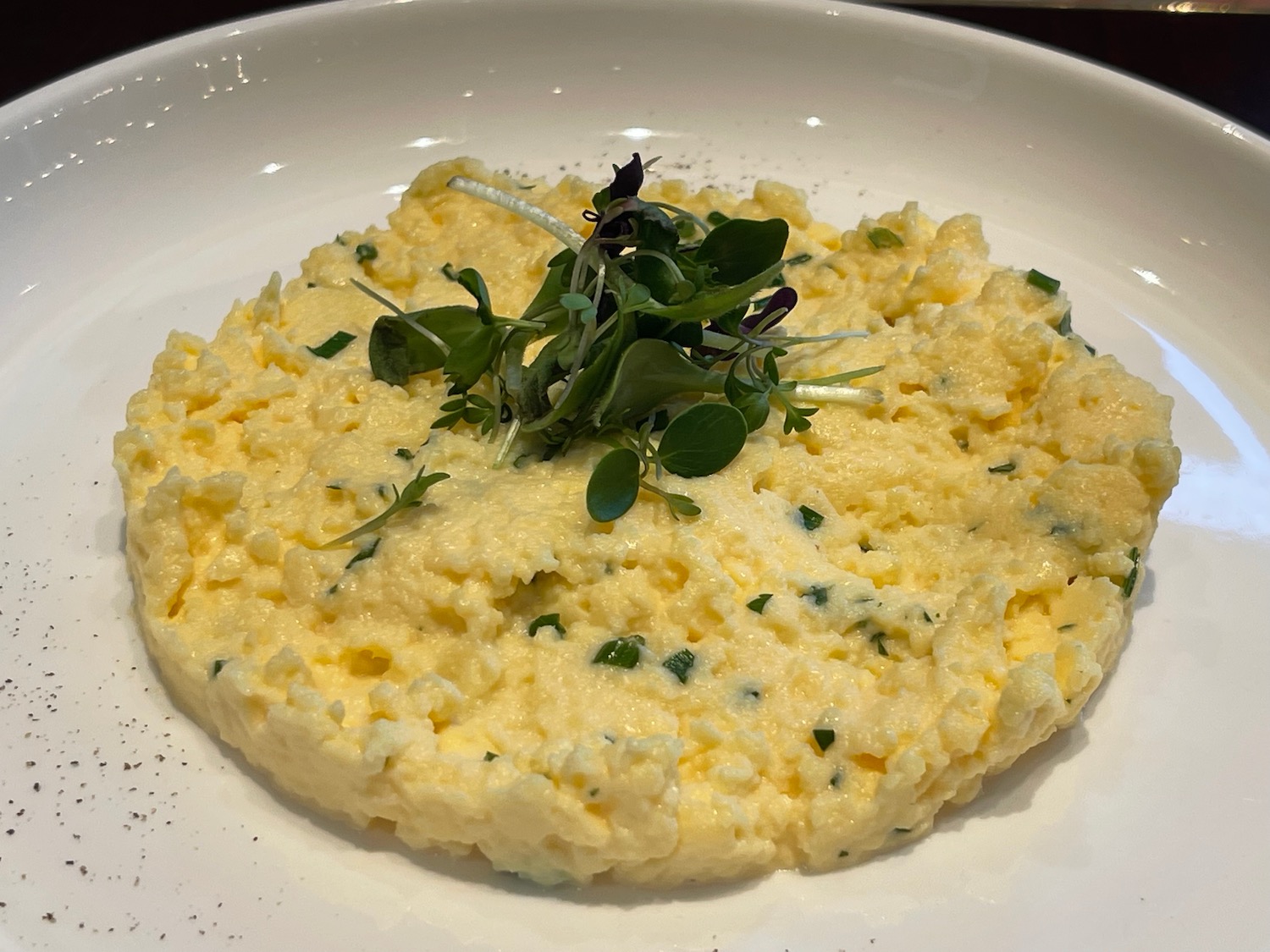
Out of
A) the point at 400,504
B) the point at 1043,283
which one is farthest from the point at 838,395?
the point at 400,504

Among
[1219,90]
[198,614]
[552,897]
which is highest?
[1219,90]

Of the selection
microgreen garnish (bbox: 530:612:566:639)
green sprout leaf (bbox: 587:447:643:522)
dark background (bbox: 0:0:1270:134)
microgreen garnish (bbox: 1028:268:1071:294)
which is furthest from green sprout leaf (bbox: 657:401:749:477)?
dark background (bbox: 0:0:1270:134)

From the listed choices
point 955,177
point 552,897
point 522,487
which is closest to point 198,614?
point 522,487

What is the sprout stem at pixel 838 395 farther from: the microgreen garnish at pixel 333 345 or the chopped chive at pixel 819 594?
the microgreen garnish at pixel 333 345

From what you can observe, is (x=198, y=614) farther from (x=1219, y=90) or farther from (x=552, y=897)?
(x=1219, y=90)

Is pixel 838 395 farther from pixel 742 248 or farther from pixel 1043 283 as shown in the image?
pixel 1043 283

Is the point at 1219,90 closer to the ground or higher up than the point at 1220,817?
higher up

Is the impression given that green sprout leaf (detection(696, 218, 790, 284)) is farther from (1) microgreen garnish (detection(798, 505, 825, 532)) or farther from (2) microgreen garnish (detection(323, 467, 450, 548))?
(2) microgreen garnish (detection(323, 467, 450, 548))

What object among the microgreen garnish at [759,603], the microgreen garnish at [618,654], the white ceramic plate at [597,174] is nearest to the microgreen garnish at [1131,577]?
the white ceramic plate at [597,174]
